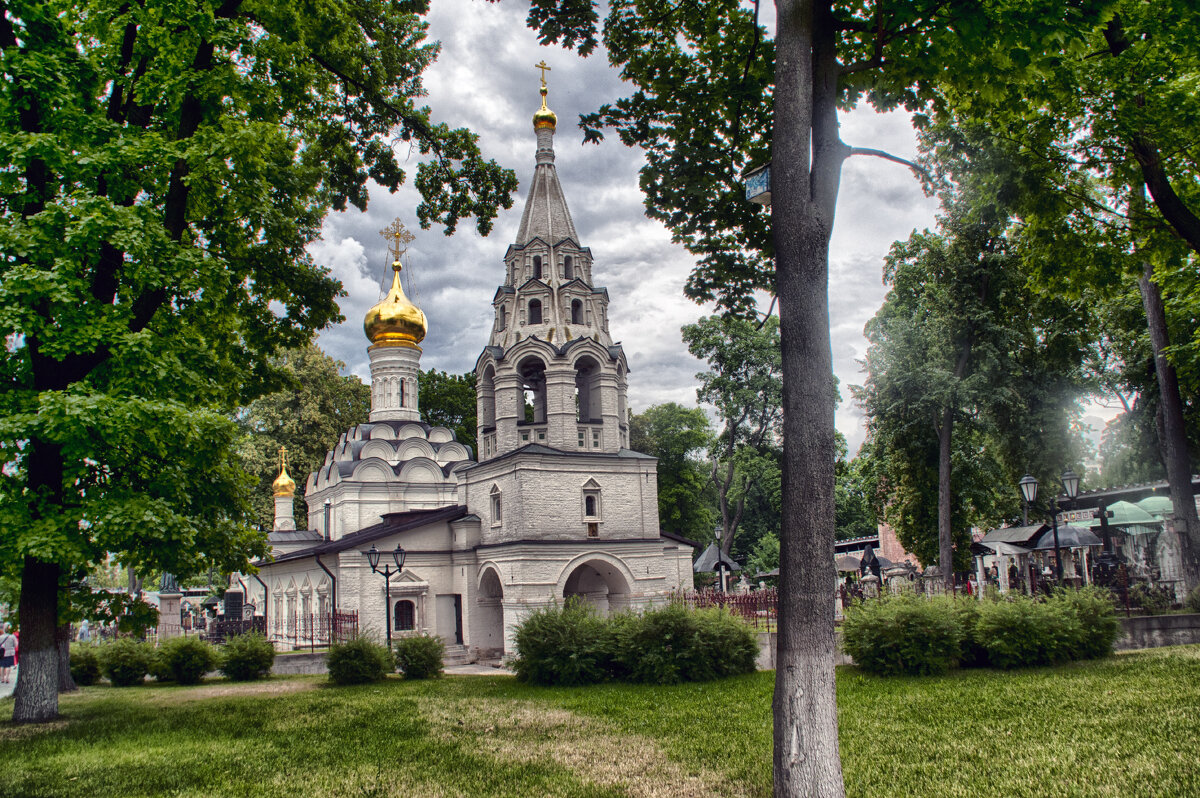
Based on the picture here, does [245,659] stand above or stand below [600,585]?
below

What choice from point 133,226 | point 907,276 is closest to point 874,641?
point 133,226

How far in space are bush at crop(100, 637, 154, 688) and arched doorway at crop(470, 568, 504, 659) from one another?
911 cm

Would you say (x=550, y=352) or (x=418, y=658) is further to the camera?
(x=550, y=352)

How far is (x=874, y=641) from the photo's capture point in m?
12.3

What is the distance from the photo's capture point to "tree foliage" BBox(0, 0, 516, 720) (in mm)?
8828

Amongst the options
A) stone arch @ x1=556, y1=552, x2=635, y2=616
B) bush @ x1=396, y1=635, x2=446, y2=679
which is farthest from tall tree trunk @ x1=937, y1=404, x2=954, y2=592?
bush @ x1=396, y1=635, x2=446, y2=679

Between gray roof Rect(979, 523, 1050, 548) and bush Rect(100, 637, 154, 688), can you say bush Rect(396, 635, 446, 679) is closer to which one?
bush Rect(100, 637, 154, 688)

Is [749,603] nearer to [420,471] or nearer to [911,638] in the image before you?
[911,638]

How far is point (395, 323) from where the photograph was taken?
3431 centimetres

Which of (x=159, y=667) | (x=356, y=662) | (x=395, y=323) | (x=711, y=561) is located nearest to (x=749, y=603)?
(x=711, y=561)

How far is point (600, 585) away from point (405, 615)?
6195 millimetres

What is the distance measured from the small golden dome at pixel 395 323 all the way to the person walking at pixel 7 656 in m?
16.3

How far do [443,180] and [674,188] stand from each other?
290 inches

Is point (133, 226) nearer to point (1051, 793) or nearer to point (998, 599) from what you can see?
point (1051, 793)
